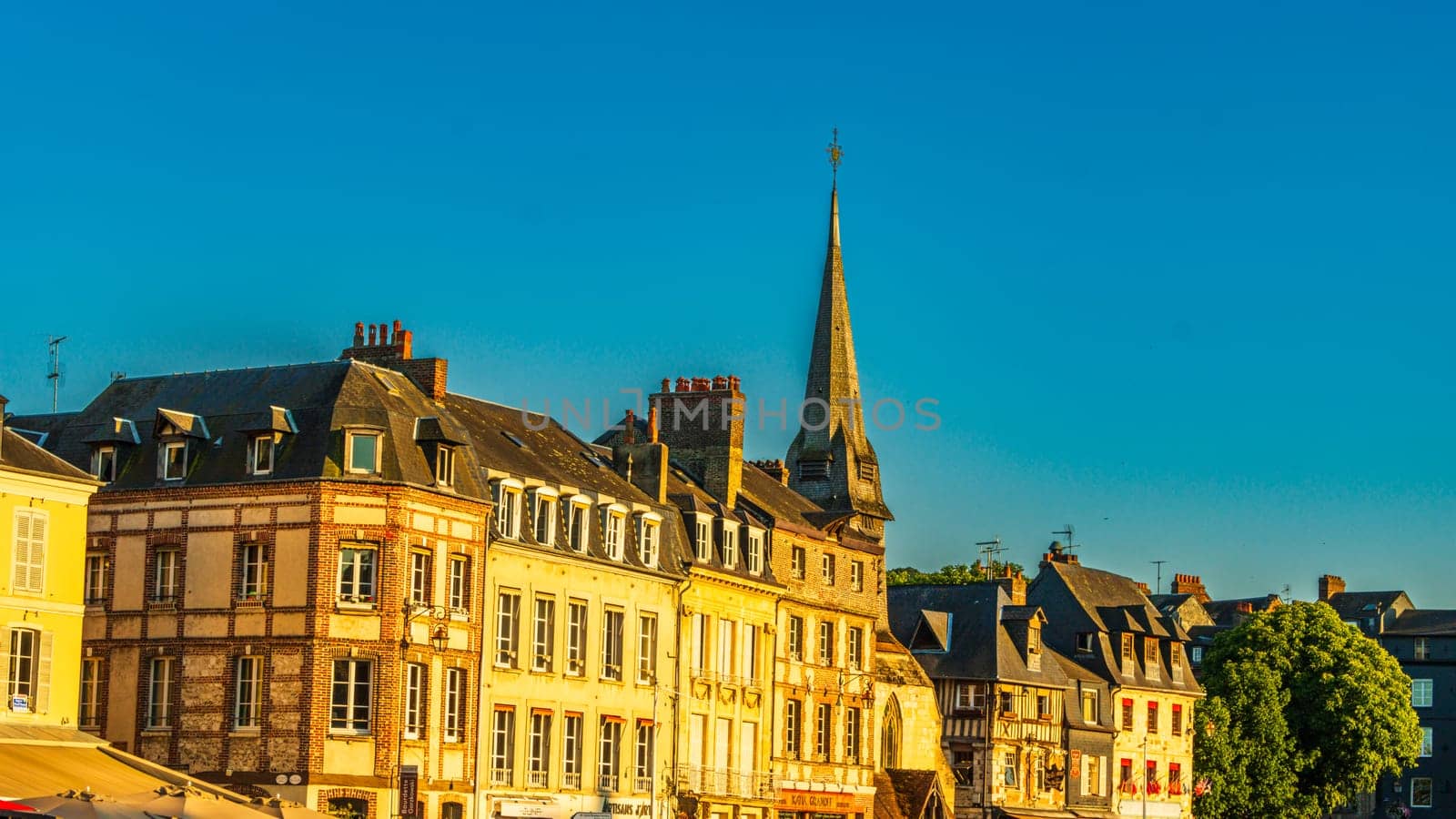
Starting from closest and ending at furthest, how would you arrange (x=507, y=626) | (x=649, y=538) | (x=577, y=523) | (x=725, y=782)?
(x=507, y=626) → (x=577, y=523) → (x=649, y=538) → (x=725, y=782)

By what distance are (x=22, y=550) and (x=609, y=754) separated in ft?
55.4

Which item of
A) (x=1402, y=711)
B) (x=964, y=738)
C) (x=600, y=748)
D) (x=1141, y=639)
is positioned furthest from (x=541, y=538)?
(x=1402, y=711)

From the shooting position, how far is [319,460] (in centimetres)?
4562

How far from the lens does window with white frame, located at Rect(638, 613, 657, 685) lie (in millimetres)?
54031

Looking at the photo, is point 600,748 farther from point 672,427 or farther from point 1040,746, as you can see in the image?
point 1040,746

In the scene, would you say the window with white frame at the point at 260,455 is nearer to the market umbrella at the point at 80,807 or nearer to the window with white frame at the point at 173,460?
the window with white frame at the point at 173,460

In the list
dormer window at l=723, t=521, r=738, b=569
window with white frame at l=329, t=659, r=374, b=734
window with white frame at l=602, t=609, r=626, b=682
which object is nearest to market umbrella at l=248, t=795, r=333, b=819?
window with white frame at l=329, t=659, r=374, b=734

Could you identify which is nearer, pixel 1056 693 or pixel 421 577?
pixel 421 577

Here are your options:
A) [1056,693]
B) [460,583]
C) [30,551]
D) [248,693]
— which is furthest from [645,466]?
[1056,693]

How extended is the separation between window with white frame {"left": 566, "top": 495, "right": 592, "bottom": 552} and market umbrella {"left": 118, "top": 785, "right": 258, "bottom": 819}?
14.1m

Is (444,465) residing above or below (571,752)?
above

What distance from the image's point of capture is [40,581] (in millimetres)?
40875

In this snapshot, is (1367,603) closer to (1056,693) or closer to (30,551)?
(1056,693)

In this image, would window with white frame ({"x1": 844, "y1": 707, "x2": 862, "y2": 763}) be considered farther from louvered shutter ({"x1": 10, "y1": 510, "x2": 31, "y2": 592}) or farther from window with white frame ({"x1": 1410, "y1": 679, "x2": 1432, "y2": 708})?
window with white frame ({"x1": 1410, "y1": 679, "x2": 1432, "y2": 708})
